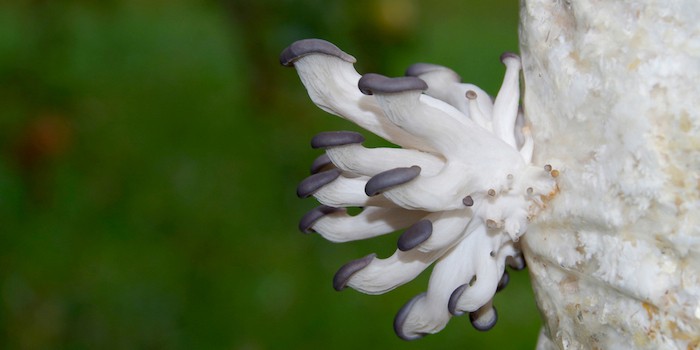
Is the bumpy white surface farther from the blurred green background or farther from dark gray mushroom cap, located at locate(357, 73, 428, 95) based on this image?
the blurred green background

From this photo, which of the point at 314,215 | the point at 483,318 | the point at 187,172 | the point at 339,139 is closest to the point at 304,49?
the point at 339,139

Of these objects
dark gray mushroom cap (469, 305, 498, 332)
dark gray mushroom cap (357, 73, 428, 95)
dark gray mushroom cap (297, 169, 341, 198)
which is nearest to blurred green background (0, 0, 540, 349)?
dark gray mushroom cap (469, 305, 498, 332)

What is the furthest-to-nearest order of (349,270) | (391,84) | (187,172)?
(187,172) → (349,270) → (391,84)

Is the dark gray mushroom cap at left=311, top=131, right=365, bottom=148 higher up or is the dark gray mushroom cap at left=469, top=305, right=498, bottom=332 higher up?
the dark gray mushroom cap at left=311, top=131, right=365, bottom=148

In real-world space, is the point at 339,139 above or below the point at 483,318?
above

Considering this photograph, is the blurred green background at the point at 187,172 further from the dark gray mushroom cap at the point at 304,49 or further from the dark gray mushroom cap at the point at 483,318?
the dark gray mushroom cap at the point at 304,49

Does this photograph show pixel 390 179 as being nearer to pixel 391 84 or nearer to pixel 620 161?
pixel 391 84

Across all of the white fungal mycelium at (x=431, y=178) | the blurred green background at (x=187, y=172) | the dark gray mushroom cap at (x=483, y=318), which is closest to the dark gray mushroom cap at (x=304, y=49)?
the white fungal mycelium at (x=431, y=178)

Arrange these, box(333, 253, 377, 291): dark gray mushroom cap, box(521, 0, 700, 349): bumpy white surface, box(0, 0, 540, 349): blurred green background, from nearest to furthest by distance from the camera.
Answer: box(521, 0, 700, 349): bumpy white surface, box(333, 253, 377, 291): dark gray mushroom cap, box(0, 0, 540, 349): blurred green background
